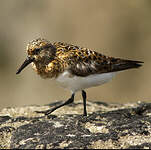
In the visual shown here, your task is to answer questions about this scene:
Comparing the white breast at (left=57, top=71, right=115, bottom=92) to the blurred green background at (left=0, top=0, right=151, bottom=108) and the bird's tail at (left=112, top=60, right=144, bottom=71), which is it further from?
the blurred green background at (left=0, top=0, right=151, bottom=108)

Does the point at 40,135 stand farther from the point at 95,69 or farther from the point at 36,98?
the point at 36,98

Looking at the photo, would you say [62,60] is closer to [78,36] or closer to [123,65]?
[123,65]

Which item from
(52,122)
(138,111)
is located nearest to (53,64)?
(52,122)

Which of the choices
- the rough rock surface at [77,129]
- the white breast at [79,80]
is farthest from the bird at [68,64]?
the rough rock surface at [77,129]

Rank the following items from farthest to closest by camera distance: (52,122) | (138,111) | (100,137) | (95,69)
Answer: (138,111), (95,69), (52,122), (100,137)

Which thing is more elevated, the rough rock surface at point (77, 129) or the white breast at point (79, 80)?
the white breast at point (79, 80)

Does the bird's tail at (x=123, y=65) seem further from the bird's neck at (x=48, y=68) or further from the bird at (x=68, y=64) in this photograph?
the bird's neck at (x=48, y=68)

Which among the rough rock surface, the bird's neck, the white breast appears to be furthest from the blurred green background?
the bird's neck
